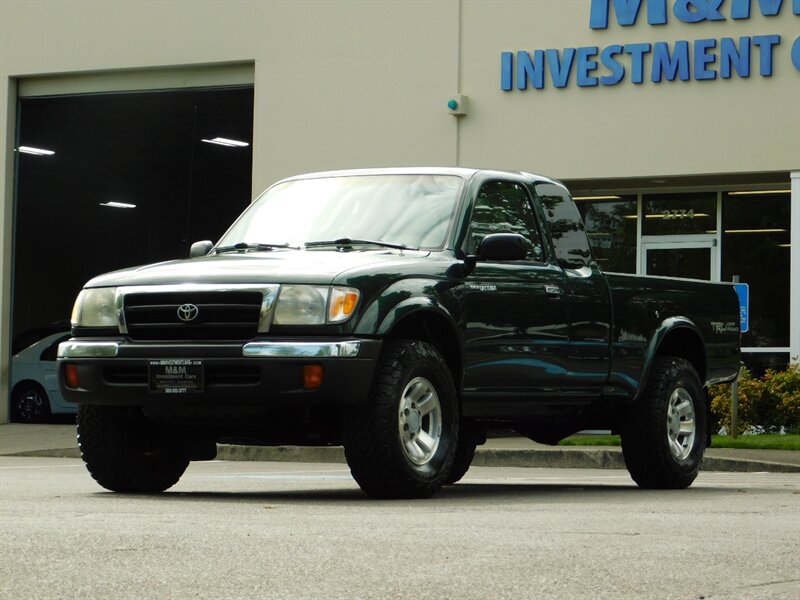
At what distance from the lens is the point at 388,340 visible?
363 inches

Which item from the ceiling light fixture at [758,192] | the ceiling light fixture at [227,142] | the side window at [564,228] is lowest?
the side window at [564,228]

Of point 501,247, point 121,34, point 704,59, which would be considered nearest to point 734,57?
point 704,59

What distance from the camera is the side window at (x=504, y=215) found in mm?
10383

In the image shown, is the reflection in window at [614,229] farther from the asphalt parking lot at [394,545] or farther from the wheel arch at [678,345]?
the asphalt parking lot at [394,545]

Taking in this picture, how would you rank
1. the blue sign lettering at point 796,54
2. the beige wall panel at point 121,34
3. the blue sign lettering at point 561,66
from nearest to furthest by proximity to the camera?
the blue sign lettering at point 796,54, the blue sign lettering at point 561,66, the beige wall panel at point 121,34

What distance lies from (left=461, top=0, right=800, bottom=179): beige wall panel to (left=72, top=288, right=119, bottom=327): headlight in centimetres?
1290

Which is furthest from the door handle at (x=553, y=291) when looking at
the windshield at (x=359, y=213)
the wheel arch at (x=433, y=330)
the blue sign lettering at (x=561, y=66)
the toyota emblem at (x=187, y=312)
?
the blue sign lettering at (x=561, y=66)

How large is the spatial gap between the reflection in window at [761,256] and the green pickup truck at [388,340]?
984cm

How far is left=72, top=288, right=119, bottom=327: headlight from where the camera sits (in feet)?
31.1

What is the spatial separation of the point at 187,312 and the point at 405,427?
1337mm

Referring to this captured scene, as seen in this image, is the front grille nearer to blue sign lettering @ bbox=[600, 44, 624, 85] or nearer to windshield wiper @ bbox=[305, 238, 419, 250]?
windshield wiper @ bbox=[305, 238, 419, 250]

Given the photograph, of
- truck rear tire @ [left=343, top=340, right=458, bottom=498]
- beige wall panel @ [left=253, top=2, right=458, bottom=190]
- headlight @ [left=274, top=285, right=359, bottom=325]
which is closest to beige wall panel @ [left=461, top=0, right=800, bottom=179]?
beige wall panel @ [left=253, top=2, right=458, bottom=190]

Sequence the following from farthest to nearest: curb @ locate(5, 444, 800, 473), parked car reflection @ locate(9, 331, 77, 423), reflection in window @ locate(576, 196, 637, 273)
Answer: parked car reflection @ locate(9, 331, 77, 423), reflection in window @ locate(576, 196, 637, 273), curb @ locate(5, 444, 800, 473)

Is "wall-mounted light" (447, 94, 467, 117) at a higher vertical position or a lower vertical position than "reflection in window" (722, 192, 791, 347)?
higher
